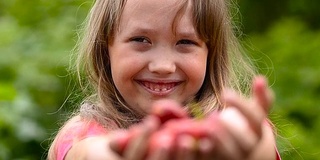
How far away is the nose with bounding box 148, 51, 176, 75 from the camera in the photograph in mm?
2574

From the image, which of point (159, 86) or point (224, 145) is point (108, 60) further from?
point (224, 145)

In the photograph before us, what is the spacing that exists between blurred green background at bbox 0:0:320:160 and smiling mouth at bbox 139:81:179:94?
1.92 metres

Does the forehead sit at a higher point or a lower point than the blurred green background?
higher

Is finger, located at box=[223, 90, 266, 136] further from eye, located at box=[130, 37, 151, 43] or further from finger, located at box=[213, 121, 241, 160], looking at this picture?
eye, located at box=[130, 37, 151, 43]

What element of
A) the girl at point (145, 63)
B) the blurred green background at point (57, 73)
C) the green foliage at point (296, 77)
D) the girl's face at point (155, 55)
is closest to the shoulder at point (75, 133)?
the girl at point (145, 63)

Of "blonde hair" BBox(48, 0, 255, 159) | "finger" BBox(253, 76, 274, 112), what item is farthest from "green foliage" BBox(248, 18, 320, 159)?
"finger" BBox(253, 76, 274, 112)

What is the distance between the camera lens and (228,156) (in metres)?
1.75

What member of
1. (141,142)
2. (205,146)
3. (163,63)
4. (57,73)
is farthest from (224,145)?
(57,73)

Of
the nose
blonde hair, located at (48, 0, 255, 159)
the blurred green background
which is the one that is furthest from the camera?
the blurred green background

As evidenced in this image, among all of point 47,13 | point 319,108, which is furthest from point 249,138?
point 47,13

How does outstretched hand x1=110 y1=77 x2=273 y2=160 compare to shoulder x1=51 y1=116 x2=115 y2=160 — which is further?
shoulder x1=51 y1=116 x2=115 y2=160

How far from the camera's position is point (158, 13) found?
102 inches

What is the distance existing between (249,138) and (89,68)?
50.0 inches

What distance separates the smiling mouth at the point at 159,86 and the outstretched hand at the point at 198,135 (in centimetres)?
84
